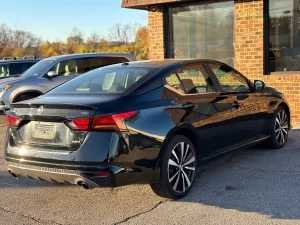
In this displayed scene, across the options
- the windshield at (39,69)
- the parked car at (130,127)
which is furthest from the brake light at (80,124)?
the windshield at (39,69)

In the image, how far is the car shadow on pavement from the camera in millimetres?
4398

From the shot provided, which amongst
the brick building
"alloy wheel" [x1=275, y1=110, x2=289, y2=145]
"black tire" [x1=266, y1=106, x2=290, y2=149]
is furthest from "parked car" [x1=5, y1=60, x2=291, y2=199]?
the brick building

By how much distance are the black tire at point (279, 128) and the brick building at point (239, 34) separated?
2265 millimetres

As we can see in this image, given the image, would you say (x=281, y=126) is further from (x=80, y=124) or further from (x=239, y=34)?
(x=80, y=124)

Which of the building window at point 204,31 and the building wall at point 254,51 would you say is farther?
the building window at point 204,31

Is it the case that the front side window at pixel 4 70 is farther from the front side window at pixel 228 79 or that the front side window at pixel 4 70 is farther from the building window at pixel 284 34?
the front side window at pixel 228 79

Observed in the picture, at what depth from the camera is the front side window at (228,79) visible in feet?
18.8

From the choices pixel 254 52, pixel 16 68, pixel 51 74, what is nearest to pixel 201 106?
pixel 254 52

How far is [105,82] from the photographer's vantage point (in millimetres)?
5090

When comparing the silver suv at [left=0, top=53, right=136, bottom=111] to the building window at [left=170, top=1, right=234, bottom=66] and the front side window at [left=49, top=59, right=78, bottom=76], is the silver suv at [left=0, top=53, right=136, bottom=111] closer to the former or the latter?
the front side window at [left=49, top=59, right=78, bottom=76]

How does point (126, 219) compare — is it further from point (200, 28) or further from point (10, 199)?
point (200, 28)

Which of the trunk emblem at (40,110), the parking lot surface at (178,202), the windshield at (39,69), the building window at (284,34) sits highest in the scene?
the building window at (284,34)

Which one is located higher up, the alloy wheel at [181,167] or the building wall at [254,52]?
the building wall at [254,52]

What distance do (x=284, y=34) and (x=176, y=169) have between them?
626 centimetres
